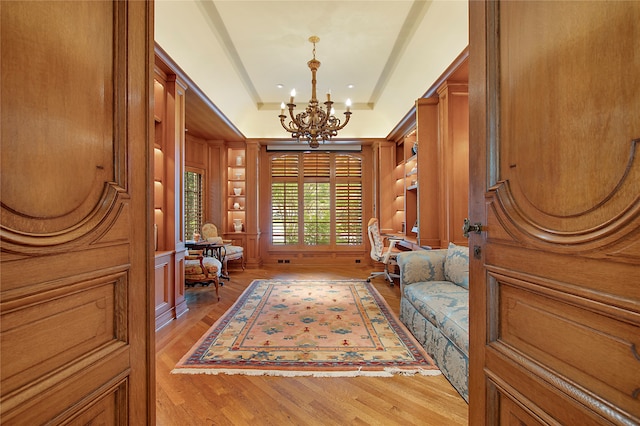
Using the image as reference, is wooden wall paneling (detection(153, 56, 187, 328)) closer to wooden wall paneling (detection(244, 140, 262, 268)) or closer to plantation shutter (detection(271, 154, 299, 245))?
wooden wall paneling (detection(244, 140, 262, 268))

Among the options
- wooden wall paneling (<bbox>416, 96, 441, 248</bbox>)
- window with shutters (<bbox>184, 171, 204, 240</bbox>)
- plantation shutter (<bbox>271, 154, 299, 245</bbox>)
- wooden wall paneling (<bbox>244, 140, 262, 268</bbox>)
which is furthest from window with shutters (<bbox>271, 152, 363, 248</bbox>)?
wooden wall paneling (<bbox>416, 96, 441, 248</bbox>)

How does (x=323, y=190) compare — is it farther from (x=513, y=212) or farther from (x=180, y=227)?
(x=513, y=212)

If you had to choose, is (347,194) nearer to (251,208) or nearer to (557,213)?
(251,208)

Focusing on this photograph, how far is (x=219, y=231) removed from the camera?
6.25 metres

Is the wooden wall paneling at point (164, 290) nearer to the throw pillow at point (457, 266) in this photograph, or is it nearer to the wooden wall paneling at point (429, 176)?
the throw pillow at point (457, 266)

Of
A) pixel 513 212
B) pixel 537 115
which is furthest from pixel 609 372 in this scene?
pixel 537 115

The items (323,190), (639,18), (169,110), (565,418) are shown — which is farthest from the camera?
(323,190)

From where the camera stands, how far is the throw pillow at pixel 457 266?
283 cm

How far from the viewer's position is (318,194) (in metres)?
6.83

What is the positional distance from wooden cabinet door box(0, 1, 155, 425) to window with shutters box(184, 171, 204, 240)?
5.07 meters

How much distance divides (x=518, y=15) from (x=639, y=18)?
0.37 metres

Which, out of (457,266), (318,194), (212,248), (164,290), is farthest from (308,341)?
(318,194)

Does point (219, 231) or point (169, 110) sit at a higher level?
point (169, 110)

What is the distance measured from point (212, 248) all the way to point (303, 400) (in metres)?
3.30
